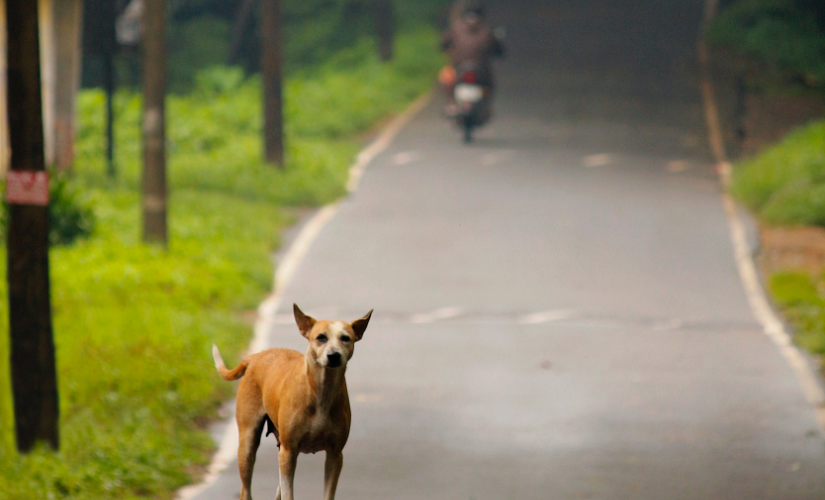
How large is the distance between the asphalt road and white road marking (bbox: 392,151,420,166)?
0.07 metres

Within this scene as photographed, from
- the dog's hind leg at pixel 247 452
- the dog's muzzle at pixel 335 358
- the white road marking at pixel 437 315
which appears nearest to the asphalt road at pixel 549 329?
the white road marking at pixel 437 315

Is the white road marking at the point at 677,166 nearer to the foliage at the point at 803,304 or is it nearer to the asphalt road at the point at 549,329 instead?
the asphalt road at the point at 549,329

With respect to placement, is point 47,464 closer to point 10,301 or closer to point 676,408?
point 10,301

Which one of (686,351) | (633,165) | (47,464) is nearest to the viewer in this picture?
(47,464)

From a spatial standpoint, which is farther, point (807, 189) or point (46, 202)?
point (807, 189)

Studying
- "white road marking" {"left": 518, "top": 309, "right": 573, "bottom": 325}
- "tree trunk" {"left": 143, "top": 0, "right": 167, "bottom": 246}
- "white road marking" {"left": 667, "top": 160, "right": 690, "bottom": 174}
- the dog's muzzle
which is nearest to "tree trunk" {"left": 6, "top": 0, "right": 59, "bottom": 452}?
"tree trunk" {"left": 143, "top": 0, "right": 167, "bottom": 246}

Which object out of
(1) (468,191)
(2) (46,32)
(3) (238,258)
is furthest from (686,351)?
(2) (46,32)

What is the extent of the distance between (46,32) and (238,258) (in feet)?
20.5

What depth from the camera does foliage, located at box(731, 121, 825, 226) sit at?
17.2m

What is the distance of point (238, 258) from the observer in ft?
47.4

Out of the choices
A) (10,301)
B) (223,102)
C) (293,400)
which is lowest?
(223,102)

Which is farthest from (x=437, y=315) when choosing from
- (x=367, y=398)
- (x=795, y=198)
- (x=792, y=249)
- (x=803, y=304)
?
(x=795, y=198)

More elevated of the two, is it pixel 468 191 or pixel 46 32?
pixel 46 32

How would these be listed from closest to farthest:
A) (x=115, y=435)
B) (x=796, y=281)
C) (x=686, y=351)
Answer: (x=115, y=435) → (x=686, y=351) → (x=796, y=281)
